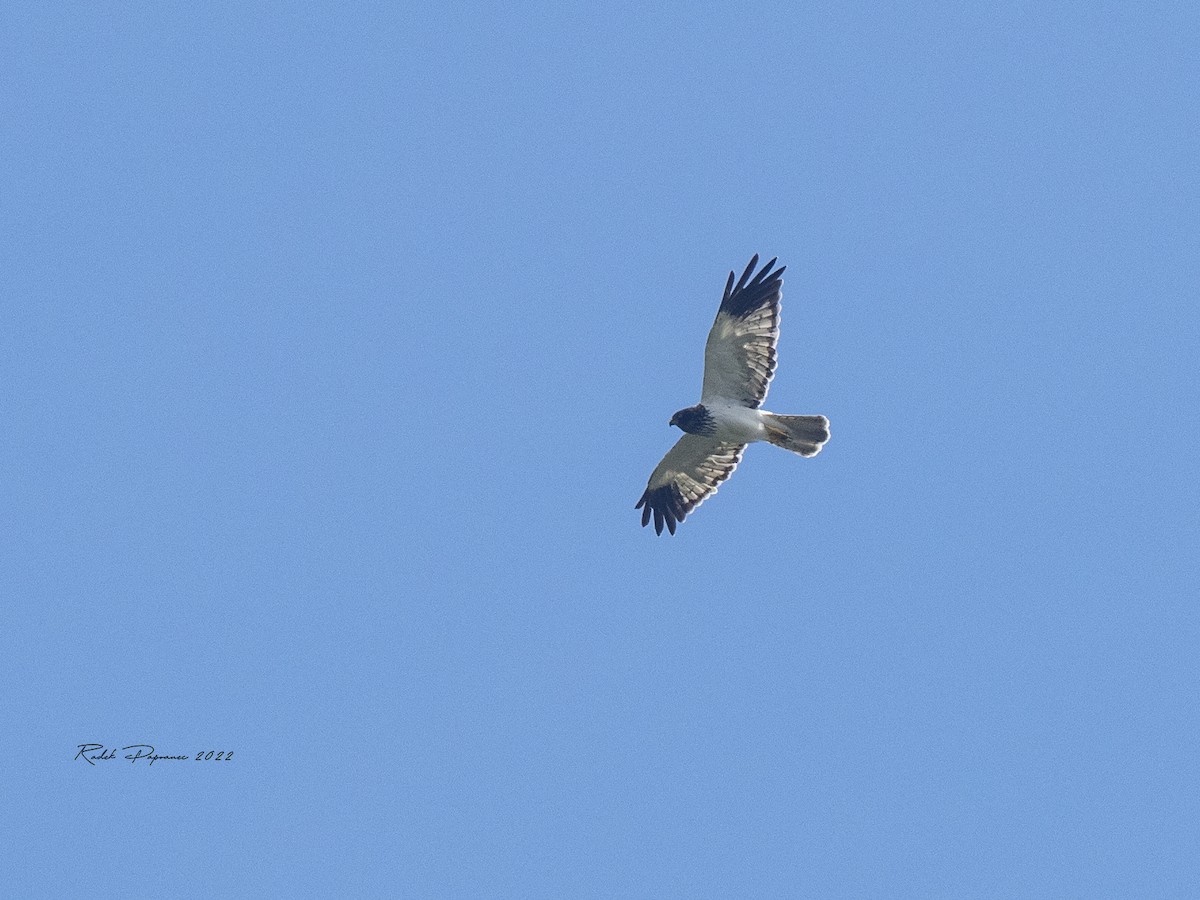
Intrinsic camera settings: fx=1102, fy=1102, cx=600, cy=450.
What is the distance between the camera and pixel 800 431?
1330 centimetres

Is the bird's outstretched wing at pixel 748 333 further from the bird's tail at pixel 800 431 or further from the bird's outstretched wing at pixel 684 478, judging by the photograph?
the bird's outstretched wing at pixel 684 478

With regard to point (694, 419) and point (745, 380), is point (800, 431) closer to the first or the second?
point (745, 380)

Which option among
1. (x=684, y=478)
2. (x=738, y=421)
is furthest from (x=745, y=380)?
(x=684, y=478)

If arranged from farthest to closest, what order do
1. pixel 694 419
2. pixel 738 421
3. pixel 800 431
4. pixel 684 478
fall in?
1. pixel 684 478
2. pixel 694 419
3. pixel 738 421
4. pixel 800 431

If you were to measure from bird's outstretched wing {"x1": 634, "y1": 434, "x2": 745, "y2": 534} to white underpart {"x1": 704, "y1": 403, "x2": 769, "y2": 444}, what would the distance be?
25.0 inches

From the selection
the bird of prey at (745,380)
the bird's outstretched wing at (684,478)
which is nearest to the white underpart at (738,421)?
the bird of prey at (745,380)

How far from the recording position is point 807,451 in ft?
43.7

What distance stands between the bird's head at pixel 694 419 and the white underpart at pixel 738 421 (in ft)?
0.24

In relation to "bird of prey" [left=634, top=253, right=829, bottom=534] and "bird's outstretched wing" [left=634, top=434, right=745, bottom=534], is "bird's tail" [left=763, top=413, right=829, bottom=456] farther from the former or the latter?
"bird's outstretched wing" [left=634, top=434, right=745, bottom=534]

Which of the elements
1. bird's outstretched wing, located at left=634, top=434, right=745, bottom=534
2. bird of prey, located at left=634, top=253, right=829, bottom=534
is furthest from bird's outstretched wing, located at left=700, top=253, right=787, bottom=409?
bird's outstretched wing, located at left=634, top=434, right=745, bottom=534

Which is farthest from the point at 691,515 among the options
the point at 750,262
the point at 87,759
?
the point at 87,759

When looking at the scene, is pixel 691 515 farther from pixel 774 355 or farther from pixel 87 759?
pixel 87 759

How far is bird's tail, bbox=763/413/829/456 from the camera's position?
1323cm

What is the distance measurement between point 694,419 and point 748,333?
48.8 inches
